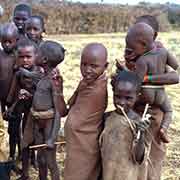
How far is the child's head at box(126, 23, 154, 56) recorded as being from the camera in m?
3.02

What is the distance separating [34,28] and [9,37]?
51 cm

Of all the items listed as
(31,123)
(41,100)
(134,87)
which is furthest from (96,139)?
(31,123)

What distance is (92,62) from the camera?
9.90 ft

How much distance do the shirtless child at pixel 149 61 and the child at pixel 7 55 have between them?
1340 mm

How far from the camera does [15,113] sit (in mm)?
4344

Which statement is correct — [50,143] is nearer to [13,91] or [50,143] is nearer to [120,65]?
[13,91]

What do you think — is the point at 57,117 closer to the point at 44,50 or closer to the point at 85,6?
the point at 44,50

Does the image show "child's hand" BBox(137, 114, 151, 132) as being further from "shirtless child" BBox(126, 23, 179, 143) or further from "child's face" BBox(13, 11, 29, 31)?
"child's face" BBox(13, 11, 29, 31)

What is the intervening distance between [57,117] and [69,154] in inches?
21.1

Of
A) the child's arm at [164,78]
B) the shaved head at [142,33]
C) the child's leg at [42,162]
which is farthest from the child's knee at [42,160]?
the shaved head at [142,33]

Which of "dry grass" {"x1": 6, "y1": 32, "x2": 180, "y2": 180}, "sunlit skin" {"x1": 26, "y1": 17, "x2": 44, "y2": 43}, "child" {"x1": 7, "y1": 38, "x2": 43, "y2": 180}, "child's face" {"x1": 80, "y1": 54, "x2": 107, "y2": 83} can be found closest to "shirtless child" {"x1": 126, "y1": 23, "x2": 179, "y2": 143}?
"child's face" {"x1": 80, "y1": 54, "x2": 107, "y2": 83}

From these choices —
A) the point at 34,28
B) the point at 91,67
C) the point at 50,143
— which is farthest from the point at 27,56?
the point at 91,67

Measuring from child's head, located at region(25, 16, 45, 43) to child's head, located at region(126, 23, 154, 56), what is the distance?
164 centimetres

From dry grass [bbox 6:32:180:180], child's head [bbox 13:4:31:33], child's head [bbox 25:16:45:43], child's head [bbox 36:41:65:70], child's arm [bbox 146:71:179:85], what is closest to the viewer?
child's arm [bbox 146:71:179:85]
